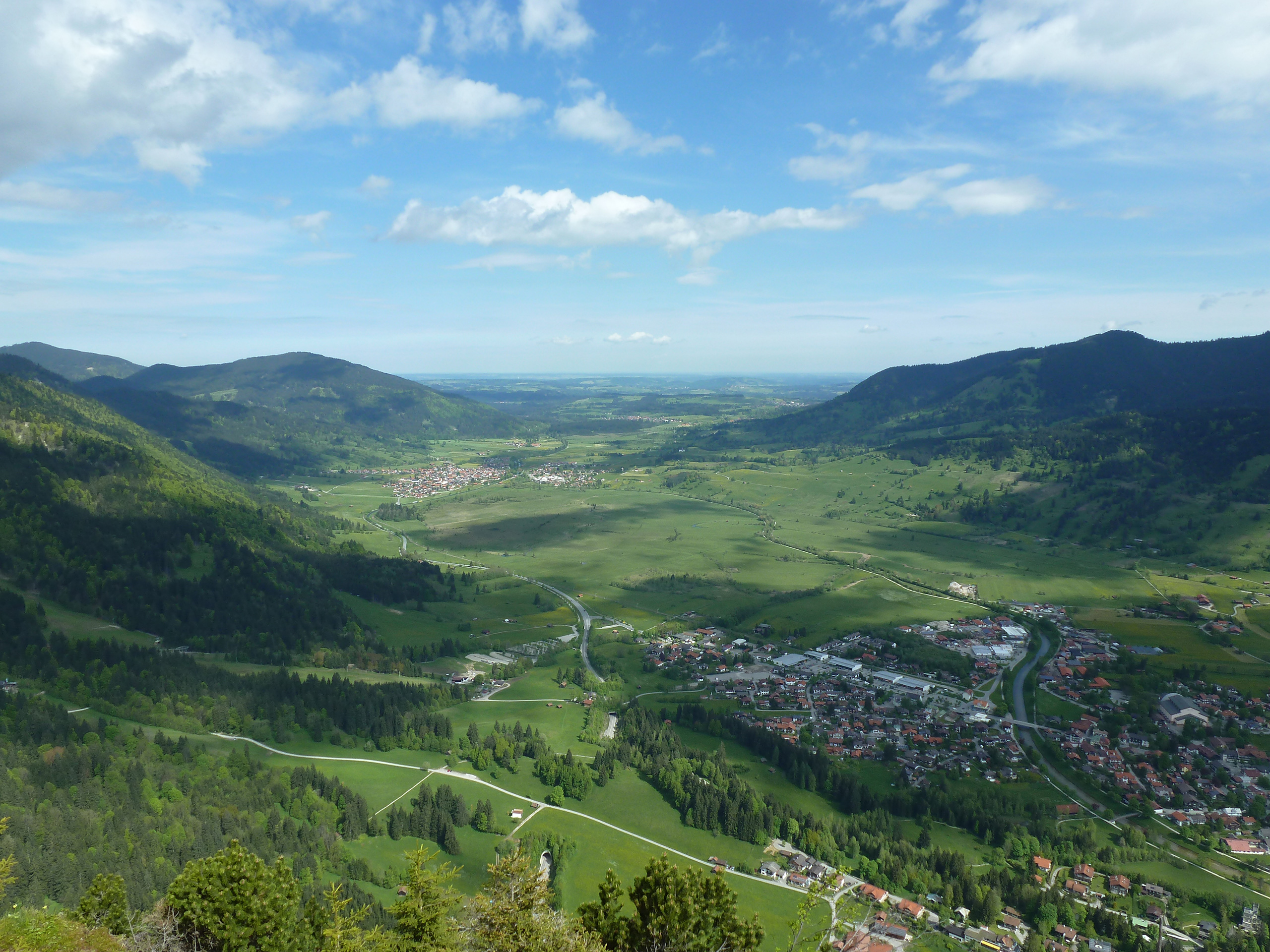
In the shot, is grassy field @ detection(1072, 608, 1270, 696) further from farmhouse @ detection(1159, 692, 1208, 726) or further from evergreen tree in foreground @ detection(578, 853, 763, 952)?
evergreen tree in foreground @ detection(578, 853, 763, 952)

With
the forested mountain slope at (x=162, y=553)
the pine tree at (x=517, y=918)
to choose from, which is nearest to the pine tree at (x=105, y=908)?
the pine tree at (x=517, y=918)

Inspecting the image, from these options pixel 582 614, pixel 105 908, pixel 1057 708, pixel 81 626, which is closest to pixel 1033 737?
pixel 1057 708

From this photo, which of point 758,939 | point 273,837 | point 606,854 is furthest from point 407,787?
point 758,939

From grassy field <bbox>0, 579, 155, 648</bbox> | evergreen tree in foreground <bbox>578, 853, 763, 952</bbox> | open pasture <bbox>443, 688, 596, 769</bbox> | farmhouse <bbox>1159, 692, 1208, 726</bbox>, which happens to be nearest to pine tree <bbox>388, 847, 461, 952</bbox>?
evergreen tree in foreground <bbox>578, 853, 763, 952</bbox>

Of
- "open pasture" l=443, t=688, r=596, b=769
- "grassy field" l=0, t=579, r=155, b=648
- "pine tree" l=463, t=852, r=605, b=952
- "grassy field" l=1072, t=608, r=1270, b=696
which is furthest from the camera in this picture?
"grassy field" l=0, t=579, r=155, b=648

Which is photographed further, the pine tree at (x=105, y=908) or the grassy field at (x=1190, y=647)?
the grassy field at (x=1190, y=647)

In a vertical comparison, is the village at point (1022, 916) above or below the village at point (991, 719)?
below

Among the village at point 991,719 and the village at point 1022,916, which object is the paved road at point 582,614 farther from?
the village at point 1022,916
